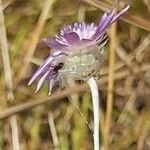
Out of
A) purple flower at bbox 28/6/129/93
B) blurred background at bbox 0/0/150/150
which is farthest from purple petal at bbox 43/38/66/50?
blurred background at bbox 0/0/150/150

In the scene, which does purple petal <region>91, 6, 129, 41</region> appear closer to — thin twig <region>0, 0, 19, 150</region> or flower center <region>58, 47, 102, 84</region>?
flower center <region>58, 47, 102, 84</region>

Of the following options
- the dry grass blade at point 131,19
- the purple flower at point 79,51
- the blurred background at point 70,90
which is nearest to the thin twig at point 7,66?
the blurred background at point 70,90

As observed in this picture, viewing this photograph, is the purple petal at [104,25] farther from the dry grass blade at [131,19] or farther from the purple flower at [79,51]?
the dry grass blade at [131,19]

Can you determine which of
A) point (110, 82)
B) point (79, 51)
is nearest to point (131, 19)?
point (110, 82)

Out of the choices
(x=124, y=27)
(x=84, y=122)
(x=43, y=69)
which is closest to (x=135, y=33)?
(x=124, y=27)

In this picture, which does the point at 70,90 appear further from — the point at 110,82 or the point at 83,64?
the point at 83,64
